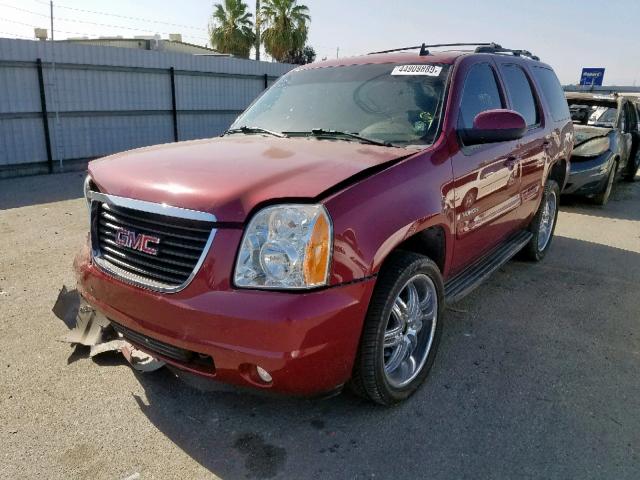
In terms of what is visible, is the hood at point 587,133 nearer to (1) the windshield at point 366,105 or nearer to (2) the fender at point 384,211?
(1) the windshield at point 366,105

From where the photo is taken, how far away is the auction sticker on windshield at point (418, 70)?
135 inches

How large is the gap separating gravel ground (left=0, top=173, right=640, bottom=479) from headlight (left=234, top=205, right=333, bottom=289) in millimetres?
874

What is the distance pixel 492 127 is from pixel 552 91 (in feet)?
8.58

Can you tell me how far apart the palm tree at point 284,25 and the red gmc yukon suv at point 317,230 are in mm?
34591

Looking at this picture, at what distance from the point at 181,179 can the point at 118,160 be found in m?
0.68

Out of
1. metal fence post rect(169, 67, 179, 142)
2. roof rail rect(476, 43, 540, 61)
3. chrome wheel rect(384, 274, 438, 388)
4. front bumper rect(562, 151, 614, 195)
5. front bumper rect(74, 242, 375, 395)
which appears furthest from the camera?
metal fence post rect(169, 67, 179, 142)

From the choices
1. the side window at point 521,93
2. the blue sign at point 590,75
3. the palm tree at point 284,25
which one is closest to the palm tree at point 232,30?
the palm tree at point 284,25

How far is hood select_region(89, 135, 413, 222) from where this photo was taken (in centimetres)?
224

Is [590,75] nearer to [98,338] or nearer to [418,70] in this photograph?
[418,70]

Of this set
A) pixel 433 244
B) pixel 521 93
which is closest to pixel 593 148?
pixel 521 93

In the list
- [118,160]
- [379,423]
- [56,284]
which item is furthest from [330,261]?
[56,284]

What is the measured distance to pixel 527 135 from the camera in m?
4.30

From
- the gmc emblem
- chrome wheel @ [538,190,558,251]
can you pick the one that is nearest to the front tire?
the gmc emblem

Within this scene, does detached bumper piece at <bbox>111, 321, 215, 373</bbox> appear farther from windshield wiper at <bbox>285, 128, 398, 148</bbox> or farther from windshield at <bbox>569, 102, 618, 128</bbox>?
windshield at <bbox>569, 102, 618, 128</bbox>
